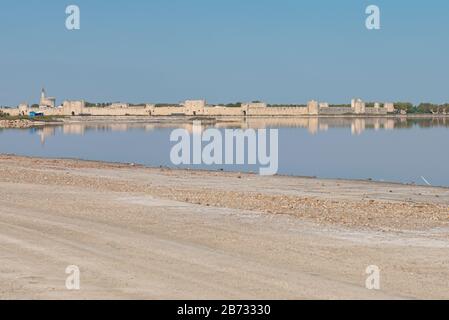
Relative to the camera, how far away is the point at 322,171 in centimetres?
3531

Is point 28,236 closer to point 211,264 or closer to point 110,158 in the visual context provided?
point 211,264

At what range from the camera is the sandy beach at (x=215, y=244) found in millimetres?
8562

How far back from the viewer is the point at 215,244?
457 inches

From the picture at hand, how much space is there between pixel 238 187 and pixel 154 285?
1489 cm

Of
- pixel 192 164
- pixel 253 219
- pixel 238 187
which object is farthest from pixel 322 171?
pixel 253 219

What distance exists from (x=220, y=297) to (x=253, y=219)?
6.74 m

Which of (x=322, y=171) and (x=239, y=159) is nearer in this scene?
(x=322, y=171)

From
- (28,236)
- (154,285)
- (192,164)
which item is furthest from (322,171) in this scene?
(154,285)

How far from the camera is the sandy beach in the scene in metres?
8.56

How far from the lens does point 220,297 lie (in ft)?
26.3
